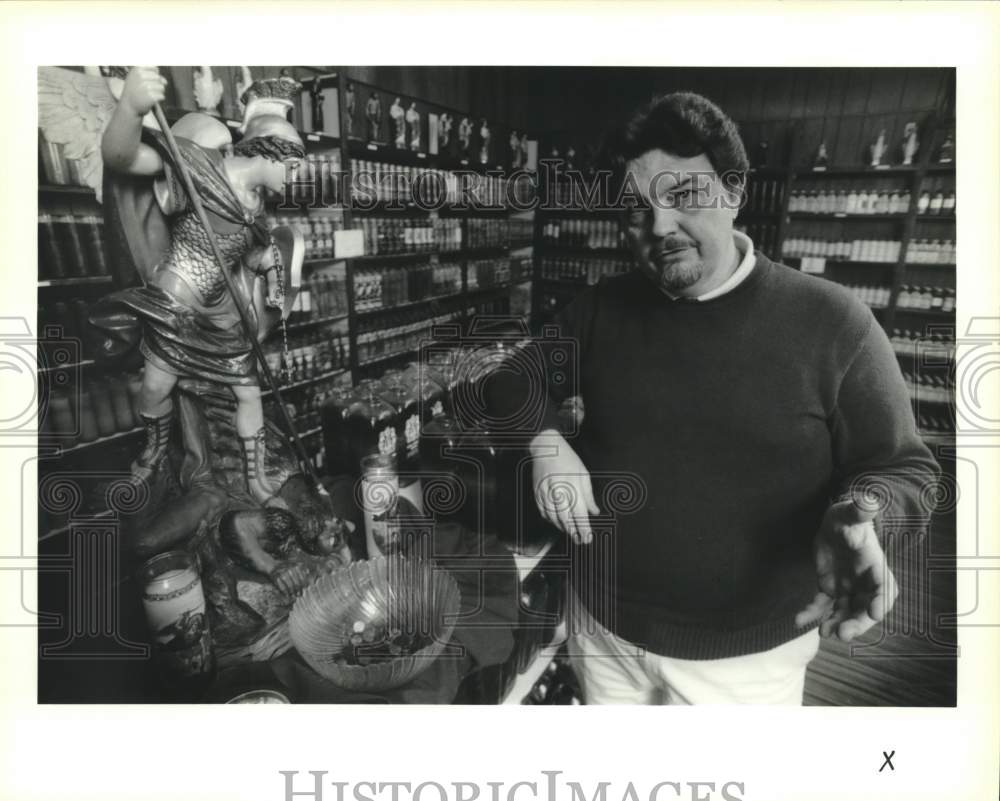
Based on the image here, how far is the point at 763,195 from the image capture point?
138 cm

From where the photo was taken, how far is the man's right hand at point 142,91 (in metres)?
1.33

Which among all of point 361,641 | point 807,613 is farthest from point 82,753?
point 807,613

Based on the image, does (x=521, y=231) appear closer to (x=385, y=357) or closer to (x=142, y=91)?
(x=385, y=357)

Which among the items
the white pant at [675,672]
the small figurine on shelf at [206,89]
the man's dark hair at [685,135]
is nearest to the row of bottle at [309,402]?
the small figurine on shelf at [206,89]

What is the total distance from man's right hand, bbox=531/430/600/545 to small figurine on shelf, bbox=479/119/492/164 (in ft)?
2.07

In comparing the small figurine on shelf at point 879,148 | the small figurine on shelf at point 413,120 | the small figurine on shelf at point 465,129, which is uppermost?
the small figurine on shelf at point 413,120

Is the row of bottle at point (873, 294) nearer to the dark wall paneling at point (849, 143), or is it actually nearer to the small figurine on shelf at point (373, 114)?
the dark wall paneling at point (849, 143)

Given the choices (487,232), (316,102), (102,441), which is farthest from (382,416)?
(316,102)

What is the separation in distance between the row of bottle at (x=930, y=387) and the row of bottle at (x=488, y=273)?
90cm

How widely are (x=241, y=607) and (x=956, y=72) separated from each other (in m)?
1.99

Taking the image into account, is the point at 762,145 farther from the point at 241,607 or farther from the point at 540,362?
the point at 241,607

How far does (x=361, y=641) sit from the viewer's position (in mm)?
1517

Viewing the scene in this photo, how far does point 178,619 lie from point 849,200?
68.5 inches

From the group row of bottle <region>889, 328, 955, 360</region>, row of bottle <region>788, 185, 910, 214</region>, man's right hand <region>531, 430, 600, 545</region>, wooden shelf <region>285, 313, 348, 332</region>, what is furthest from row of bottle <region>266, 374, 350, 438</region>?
row of bottle <region>889, 328, 955, 360</region>
